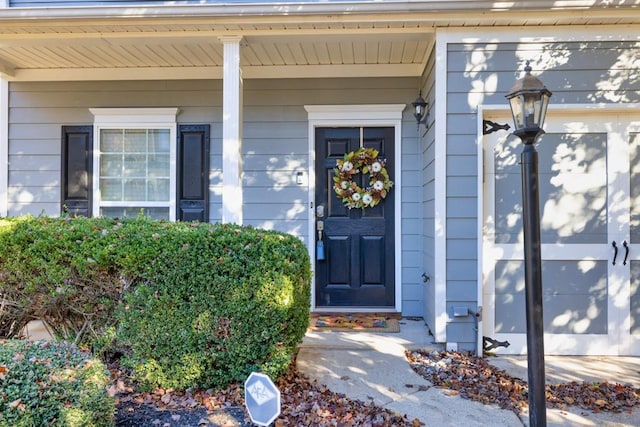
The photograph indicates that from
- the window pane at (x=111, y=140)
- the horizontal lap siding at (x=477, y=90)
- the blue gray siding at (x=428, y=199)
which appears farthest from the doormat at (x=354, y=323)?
the window pane at (x=111, y=140)

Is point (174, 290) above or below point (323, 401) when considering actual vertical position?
above

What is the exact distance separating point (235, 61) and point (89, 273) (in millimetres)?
2073

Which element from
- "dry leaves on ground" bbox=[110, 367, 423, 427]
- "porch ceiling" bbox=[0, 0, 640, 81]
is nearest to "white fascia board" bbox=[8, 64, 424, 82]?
"porch ceiling" bbox=[0, 0, 640, 81]

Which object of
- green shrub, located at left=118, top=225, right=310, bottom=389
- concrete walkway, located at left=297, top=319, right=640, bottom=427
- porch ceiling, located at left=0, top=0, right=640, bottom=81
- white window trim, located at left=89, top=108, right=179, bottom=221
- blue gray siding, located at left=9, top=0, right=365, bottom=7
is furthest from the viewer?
white window trim, located at left=89, top=108, right=179, bottom=221

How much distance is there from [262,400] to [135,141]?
3.72m

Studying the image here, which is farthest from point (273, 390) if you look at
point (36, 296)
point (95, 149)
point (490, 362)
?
point (95, 149)

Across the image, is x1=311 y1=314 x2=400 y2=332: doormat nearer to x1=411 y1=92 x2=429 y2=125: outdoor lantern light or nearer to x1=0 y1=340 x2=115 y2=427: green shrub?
x1=411 y1=92 x2=429 y2=125: outdoor lantern light

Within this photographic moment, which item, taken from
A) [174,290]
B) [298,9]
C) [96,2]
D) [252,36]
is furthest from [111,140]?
[174,290]

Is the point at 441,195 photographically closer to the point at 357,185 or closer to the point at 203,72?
the point at 357,185

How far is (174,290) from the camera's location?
104 inches

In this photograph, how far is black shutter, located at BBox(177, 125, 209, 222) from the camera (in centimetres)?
471

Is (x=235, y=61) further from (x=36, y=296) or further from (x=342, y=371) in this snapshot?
(x=342, y=371)

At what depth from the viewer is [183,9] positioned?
3.54 m

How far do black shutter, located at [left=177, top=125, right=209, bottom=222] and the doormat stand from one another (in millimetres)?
1705
